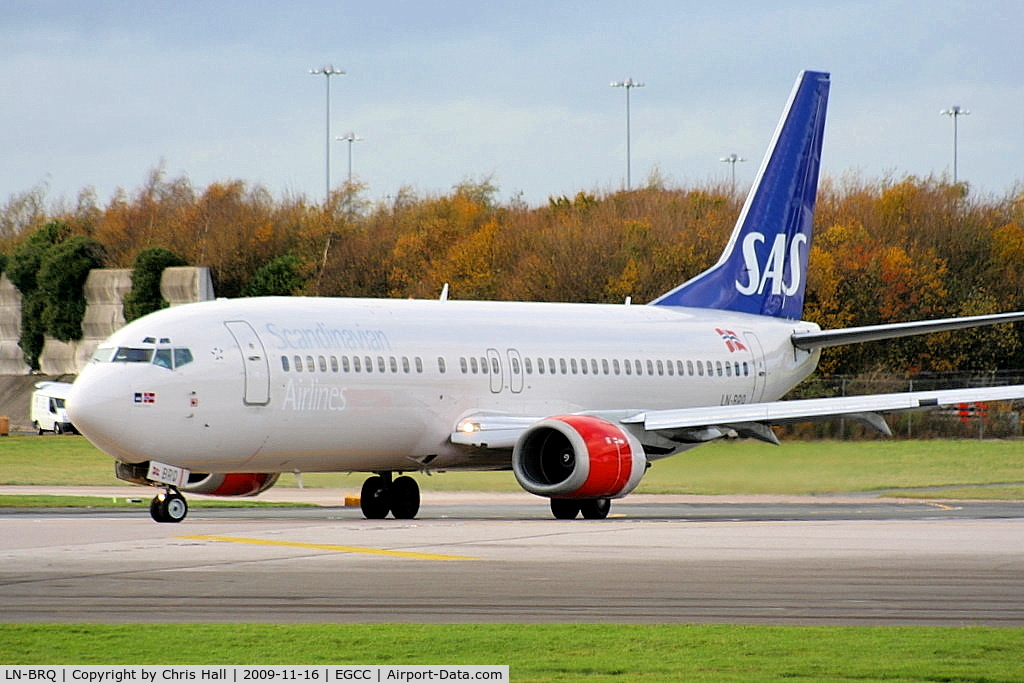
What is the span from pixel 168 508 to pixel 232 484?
3.37 metres

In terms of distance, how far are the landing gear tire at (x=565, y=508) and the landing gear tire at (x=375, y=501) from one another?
2815 millimetres

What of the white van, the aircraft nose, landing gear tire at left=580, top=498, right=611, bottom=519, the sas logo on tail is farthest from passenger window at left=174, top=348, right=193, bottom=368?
the white van

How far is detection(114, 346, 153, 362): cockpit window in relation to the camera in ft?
86.4

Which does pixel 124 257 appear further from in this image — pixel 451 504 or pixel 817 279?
pixel 451 504

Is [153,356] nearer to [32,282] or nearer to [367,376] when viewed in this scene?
[367,376]

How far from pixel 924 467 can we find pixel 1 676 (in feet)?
105

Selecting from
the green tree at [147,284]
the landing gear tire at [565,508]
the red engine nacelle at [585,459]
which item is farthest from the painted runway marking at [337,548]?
the green tree at [147,284]

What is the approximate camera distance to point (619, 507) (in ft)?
108

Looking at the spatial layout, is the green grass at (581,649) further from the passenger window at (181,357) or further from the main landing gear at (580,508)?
the main landing gear at (580,508)

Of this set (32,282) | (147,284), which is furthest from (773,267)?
(32,282)

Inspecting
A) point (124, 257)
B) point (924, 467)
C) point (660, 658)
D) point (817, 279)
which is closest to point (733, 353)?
point (924, 467)

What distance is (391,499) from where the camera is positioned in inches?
1193

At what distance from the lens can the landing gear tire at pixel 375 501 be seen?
30.3 m
